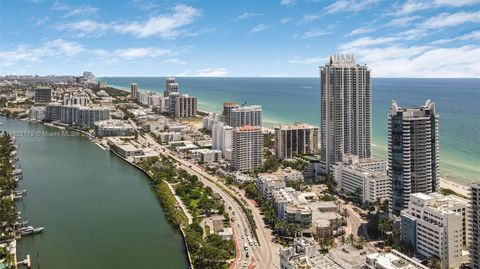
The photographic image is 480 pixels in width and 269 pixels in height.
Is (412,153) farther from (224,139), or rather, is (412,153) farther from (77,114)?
(77,114)

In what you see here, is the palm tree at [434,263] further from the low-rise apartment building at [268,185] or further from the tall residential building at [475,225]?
the low-rise apartment building at [268,185]

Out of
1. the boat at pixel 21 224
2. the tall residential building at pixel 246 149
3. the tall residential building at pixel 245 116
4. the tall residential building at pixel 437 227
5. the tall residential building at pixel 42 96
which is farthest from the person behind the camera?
the tall residential building at pixel 42 96

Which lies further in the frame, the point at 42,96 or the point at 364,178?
the point at 42,96

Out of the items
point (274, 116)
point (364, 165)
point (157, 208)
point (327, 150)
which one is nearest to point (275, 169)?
point (327, 150)

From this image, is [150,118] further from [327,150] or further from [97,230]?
[97,230]

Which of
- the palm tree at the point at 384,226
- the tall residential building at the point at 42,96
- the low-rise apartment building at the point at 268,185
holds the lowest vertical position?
the palm tree at the point at 384,226

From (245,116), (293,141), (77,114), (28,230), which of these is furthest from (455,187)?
(77,114)

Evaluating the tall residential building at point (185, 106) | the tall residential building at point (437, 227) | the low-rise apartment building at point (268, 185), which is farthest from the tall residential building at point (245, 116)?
the tall residential building at point (437, 227)
